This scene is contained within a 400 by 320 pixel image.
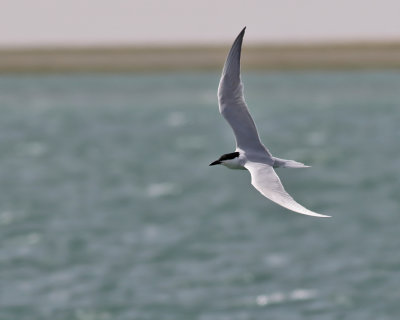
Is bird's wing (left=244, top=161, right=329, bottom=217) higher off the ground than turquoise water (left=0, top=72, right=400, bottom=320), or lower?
higher

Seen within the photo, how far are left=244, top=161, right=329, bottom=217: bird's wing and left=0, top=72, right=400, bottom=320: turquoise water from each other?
26471mm

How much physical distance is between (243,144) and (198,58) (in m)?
110

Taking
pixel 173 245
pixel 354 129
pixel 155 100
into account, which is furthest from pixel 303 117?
pixel 173 245

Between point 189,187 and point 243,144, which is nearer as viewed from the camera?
point 243,144

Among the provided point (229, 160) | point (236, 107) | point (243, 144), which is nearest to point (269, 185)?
point (229, 160)

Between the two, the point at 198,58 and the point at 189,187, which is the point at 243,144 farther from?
the point at 198,58

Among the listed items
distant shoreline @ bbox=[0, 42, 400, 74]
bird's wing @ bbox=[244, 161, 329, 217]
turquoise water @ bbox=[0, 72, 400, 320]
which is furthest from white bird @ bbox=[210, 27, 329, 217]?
distant shoreline @ bbox=[0, 42, 400, 74]

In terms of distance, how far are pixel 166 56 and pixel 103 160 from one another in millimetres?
43839

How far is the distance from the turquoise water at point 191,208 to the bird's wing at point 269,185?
2647cm

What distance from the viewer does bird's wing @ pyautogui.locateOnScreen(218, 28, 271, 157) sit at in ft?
51.6

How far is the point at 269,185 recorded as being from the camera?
13.8 metres

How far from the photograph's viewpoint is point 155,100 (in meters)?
113

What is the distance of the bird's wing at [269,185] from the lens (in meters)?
12.9

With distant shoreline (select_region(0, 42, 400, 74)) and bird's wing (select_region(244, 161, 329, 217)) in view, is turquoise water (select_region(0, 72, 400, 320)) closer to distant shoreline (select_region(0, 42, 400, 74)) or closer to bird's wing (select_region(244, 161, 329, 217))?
distant shoreline (select_region(0, 42, 400, 74))
